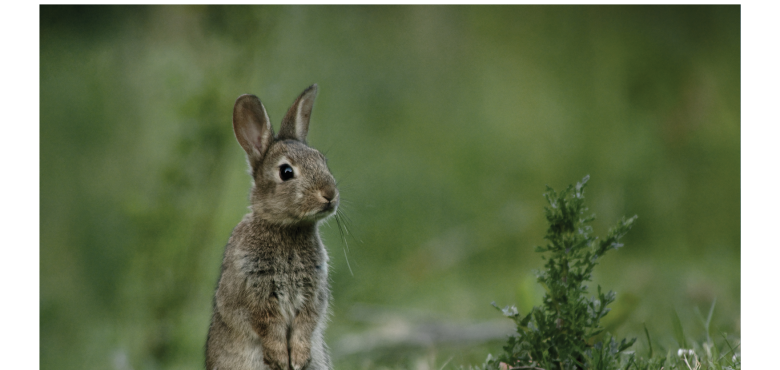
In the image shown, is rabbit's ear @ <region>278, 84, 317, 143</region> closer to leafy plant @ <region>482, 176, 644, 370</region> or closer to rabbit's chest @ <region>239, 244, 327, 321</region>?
rabbit's chest @ <region>239, 244, 327, 321</region>

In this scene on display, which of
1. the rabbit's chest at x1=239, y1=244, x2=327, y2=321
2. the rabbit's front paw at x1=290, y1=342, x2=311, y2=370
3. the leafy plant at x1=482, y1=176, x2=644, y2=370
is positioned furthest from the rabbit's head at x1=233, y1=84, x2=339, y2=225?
the leafy plant at x1=482, y1=176, x2=644, y2=370

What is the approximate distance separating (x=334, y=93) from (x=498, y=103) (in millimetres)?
1930

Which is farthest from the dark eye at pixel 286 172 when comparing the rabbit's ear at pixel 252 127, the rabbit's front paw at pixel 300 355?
the rabbit's front paw at pixel 300 355

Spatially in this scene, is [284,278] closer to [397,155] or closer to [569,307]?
[569,307]

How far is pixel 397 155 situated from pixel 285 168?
14.7 feet

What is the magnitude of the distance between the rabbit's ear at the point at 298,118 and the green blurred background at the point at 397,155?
1.81 metres

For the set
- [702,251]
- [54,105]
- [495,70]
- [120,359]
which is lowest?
[120,359]

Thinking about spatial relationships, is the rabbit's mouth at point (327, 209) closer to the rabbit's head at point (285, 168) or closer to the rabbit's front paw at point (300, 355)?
the rabbit's head at point (285, 168)

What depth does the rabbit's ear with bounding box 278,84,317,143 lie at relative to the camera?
11.9 feet

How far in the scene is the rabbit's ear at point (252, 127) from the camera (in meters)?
3.47

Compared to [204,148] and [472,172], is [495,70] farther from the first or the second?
[204,148]

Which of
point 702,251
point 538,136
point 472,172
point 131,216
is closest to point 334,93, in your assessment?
point 472,172

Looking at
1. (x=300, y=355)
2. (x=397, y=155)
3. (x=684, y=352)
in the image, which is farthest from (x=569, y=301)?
(x=397, y=155)

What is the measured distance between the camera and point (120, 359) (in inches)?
201
